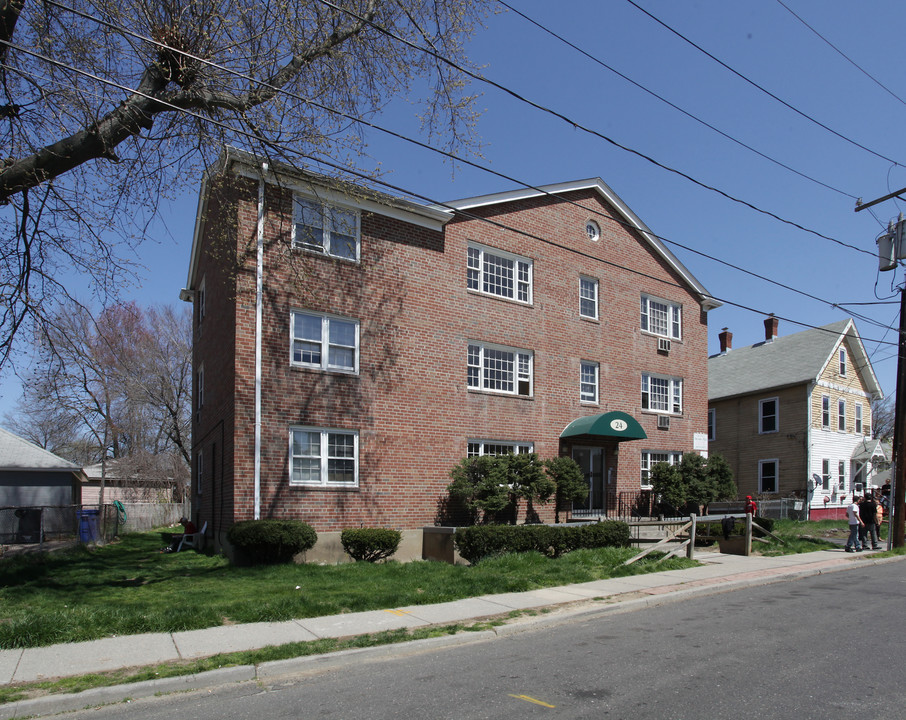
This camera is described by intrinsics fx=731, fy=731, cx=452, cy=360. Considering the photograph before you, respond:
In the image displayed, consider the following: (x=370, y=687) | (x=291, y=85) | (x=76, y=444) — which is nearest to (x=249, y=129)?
(x=291, y=85)

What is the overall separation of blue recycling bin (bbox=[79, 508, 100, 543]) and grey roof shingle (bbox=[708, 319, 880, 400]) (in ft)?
91.6

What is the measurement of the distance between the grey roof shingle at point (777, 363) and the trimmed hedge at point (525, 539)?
20.2 m

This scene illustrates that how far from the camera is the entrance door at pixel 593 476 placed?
21.9 metres

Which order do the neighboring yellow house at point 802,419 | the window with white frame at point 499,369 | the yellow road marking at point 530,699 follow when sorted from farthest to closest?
the neighboring yellow house at point 802,419 → the window with white frame at point 499,369 → the yellow road marking at point 530,699

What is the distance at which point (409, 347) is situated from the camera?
18.7m

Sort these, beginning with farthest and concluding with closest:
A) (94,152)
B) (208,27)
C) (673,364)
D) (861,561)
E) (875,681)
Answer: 1. (673,364)
2. (861,561)
3. (208,27)
4. (94,152)
5. (875,681)

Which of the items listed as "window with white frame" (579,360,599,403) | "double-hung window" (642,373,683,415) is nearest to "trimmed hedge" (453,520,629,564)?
"window with white frame" (579,360,599,403)

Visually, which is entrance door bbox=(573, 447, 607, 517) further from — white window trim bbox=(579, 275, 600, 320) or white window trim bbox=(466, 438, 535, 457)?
A: white window trim bbox=(579, 275, 600, 320)

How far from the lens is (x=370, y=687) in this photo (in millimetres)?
6852

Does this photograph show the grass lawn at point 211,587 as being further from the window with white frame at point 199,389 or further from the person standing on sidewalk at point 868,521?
the person standing on sidewalk at point 868,521

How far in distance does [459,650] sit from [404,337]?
36.5ft

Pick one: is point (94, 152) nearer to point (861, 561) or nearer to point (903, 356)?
point (861, 561)

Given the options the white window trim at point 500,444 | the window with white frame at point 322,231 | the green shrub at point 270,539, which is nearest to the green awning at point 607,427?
the white window trim at point 500,444

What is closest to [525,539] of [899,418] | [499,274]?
[499,274]
